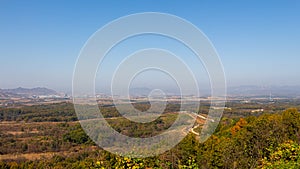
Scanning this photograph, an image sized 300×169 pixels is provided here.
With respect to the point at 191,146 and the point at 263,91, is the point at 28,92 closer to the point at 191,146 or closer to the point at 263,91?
the point at 263,91

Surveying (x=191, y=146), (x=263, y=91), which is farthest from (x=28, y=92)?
(x=191, y=146)

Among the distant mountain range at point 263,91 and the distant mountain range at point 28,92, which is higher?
the distant mountain range at point 28,92

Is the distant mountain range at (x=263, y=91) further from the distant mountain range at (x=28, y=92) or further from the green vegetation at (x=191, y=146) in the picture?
the distant mountain range at (x=28, y=92)

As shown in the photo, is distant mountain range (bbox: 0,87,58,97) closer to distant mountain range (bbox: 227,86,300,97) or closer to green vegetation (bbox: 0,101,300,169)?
distant mountain range (bbox: 227,86,300,97)

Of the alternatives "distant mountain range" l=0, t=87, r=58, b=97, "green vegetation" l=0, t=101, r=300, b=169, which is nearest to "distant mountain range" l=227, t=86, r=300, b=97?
"green vegetation" l=0, t=101, r=300, b=169

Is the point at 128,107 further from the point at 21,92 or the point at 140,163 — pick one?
the point at 21,92

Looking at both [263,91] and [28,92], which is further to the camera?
[28,92]

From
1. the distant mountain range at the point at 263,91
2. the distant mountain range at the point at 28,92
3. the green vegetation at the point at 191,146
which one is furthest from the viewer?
the distant mountain range at the point at 28,92

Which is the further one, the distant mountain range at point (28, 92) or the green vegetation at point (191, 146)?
the distant mountain range at point (28, 92)

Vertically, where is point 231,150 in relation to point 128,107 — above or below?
below

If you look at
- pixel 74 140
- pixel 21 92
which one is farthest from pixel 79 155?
pixel 21 92

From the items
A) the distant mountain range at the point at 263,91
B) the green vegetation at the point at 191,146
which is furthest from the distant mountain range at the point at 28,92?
the green vegetation at the point at 191,146
